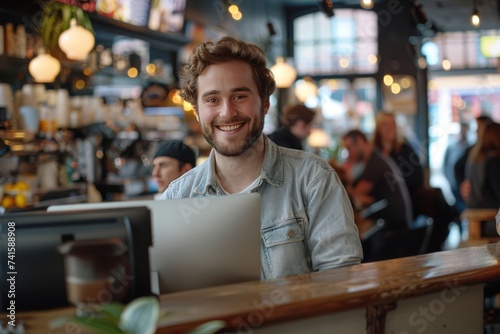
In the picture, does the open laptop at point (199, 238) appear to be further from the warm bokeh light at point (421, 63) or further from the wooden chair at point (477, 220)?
the warm bokeh light at point (421, 63)

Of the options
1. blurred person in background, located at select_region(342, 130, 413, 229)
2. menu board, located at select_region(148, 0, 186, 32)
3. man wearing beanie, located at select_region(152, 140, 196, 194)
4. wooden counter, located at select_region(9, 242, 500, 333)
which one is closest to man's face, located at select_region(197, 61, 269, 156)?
wooden counter, located at select_region(9, 242, 500, 333)

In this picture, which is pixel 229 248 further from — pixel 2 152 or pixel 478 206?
pixel 478 206

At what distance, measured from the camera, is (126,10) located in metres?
8.68

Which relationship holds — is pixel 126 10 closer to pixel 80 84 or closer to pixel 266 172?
pixel 80 84

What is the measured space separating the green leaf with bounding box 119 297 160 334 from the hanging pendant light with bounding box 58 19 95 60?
5.43 m

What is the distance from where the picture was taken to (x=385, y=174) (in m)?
7.29

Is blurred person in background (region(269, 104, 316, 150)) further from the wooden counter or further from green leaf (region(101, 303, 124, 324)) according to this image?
green leaf (region(101, 303, 124, 324))

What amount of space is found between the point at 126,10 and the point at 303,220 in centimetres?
648

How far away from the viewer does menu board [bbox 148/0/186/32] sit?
9328 millimetres

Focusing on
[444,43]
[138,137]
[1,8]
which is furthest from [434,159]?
[1,8]

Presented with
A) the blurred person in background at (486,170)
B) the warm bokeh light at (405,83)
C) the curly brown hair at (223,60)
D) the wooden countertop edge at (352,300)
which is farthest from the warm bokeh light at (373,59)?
the wooden countertop edge at (352,300)

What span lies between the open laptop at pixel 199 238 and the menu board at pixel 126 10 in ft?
20.2

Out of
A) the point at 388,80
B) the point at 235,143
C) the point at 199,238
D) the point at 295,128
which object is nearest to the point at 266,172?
the point at 235,143

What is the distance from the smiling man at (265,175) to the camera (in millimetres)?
2646
